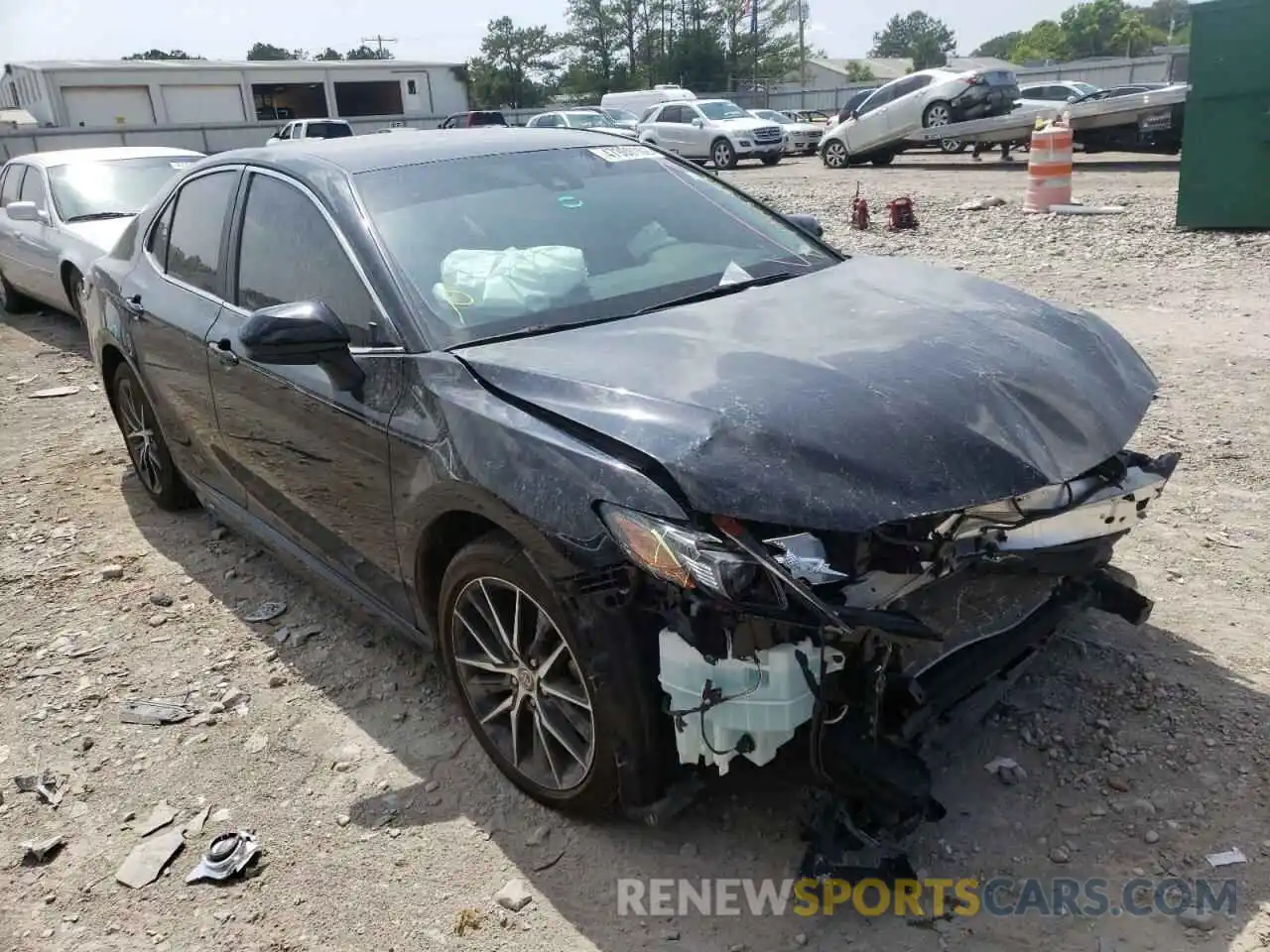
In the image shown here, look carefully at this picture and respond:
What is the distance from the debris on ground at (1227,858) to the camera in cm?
251

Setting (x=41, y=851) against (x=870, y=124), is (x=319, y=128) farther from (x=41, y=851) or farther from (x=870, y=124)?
(x=41, y=851)

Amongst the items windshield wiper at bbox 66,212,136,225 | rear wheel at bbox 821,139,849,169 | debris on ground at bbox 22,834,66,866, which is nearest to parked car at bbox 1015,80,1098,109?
rear wheel at bbox 821,139,849,169

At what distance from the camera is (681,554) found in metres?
2.23

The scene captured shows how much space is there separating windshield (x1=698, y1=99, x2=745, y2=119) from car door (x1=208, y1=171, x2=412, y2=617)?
24019 millimetres

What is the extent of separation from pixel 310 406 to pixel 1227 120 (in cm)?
1068

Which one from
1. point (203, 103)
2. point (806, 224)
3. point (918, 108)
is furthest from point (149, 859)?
point (203, 103)

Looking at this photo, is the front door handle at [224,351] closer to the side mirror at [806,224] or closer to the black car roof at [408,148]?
the black car roof at [408,148]

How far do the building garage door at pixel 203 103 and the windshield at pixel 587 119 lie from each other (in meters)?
27.6

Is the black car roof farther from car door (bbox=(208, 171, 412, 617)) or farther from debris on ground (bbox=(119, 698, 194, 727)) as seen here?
debris on ground (bbox=(119, 698, 194, 727))

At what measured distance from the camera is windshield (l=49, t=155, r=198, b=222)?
8.72m

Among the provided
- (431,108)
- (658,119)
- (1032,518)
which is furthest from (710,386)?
(431,108)

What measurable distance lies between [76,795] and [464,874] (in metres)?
1.39

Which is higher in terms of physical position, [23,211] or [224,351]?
[23,211]

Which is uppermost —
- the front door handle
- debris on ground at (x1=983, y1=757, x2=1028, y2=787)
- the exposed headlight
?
the front door handle
